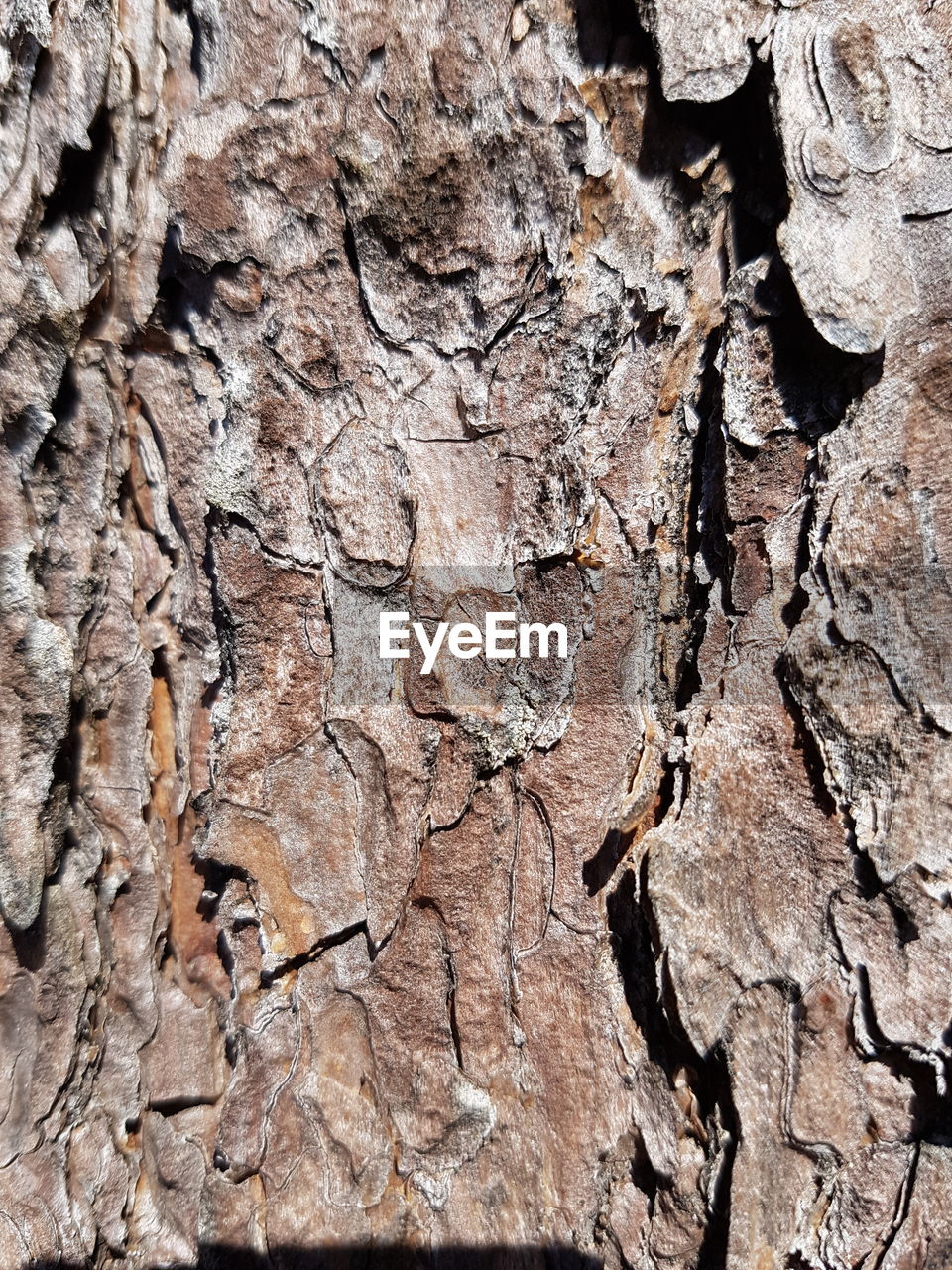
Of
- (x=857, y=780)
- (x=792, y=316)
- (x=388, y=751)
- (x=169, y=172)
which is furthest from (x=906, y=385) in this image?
(x=169, y=172)

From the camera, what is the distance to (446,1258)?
0.97 meters

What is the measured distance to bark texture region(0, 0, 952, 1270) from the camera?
31.7 inches

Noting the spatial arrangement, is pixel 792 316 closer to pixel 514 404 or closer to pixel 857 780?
pixel 514 404

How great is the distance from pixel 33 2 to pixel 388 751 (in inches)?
38.4
